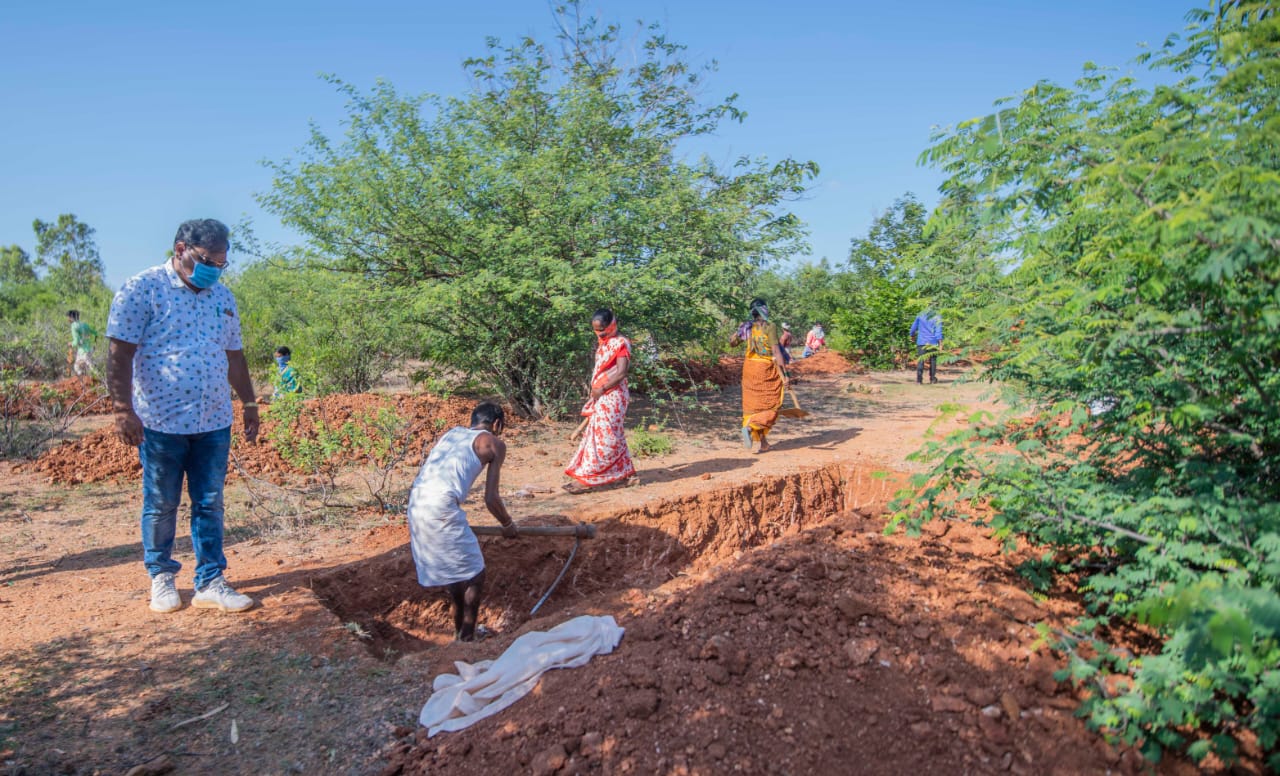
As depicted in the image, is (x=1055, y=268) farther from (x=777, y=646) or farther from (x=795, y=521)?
(x=795, y=521)

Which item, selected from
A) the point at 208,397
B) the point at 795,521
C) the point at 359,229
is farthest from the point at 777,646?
the point at 359,229

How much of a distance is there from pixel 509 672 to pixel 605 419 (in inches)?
126

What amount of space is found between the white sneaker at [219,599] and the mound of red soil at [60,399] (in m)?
6.10

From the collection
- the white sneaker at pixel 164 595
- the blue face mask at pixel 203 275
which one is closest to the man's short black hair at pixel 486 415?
the blue face mask at pixel 203 275

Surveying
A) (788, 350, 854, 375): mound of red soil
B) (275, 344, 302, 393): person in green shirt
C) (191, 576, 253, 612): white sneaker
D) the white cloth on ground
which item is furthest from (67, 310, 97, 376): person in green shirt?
(788, 350, 854, 375): mound of red soil

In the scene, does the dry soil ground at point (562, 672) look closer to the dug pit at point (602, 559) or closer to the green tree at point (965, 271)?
the dug pit at point (602, 559)

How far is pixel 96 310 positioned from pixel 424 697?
16.7 m

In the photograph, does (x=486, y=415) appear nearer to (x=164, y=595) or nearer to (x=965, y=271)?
(x=164, y=595)

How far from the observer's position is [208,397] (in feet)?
11.4

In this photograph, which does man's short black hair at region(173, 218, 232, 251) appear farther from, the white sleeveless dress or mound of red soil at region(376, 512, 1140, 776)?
mound of red soil at region(376, 512, 1140, 776)

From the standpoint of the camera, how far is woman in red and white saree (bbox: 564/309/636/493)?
19.2 ft

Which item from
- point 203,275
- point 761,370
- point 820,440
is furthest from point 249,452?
point 820,440

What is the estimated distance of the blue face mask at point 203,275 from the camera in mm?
3408

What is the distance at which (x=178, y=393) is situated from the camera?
338 centimetres
